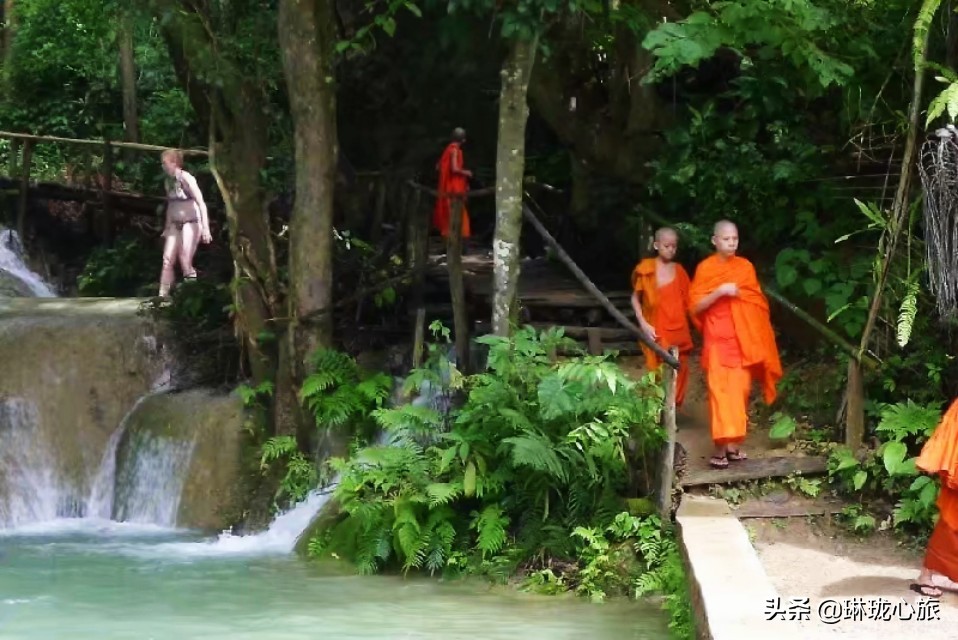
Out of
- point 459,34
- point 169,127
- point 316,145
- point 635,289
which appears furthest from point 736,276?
point 169,127

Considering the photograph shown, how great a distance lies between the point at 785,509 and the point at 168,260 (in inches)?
312

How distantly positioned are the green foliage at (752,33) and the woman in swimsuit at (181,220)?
6.53 metres

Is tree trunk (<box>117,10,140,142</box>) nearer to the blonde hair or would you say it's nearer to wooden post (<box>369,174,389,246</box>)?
the blonde hair

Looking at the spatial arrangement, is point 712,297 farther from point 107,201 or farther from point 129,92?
point 129,92

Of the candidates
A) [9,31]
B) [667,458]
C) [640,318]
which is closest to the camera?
[667,458]

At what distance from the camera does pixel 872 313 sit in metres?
8.12

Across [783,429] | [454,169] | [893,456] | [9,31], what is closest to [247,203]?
[454,169]

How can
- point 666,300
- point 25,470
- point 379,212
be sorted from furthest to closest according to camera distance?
point 379,212 < point 25,470 < point 666,300

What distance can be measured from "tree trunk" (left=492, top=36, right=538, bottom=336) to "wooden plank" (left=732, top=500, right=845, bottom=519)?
219cm

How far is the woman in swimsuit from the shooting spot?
522 inches

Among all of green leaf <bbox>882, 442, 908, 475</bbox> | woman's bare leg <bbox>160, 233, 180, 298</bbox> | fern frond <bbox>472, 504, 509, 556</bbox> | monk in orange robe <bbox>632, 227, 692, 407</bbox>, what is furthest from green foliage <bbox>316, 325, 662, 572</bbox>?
woman's bare leg <bbox>160, 233, 180, 298</bbox>

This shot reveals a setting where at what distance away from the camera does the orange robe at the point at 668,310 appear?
30.4 feet

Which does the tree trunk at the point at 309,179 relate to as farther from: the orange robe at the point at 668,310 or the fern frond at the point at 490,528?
the orange robe at the point at 668,310

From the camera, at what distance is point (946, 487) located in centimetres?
607
